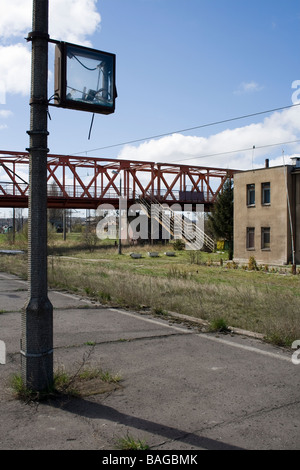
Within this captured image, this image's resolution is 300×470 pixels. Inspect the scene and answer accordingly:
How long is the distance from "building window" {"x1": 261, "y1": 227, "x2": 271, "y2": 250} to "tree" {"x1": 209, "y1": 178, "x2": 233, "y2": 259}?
502cm

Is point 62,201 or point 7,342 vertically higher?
point 62,201

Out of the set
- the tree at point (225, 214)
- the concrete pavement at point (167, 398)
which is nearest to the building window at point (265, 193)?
the tree at point (225, 214)

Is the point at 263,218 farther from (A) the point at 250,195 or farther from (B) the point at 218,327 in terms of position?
(B) the point at 218,327

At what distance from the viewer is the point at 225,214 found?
125 feet

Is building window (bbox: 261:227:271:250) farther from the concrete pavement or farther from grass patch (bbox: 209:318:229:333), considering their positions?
the concrete pavement

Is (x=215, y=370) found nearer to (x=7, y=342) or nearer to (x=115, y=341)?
(x=115, y=341)

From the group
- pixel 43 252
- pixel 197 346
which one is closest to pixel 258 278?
pixel 197 346

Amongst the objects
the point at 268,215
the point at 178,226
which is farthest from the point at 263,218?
the point at 178,226

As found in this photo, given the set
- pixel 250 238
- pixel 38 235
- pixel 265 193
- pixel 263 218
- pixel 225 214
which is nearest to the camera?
pixel 38 235

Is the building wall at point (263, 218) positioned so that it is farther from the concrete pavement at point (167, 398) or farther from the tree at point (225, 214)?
the concrete pavement at point (167, 398)

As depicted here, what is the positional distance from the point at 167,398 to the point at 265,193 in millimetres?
28220

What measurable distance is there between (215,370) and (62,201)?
46.9 metres

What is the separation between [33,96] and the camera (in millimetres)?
4934

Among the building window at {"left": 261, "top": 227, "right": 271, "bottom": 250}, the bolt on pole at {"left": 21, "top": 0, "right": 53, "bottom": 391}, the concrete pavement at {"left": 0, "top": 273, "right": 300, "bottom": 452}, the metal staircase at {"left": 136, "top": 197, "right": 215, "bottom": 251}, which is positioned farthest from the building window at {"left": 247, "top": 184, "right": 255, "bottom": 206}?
the bolt on pole at {"left": 21, "top": 0, "right": 53, "bottom": 391}
